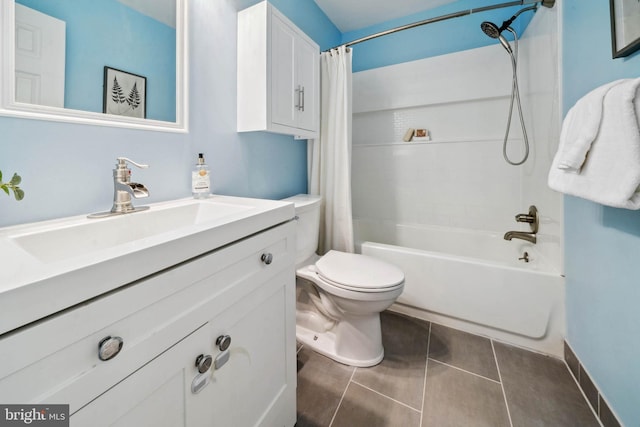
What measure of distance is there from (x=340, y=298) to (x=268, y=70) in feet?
3.85

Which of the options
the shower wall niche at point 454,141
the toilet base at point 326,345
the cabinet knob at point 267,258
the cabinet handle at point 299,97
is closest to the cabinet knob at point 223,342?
the cabinet knob at point 267,258

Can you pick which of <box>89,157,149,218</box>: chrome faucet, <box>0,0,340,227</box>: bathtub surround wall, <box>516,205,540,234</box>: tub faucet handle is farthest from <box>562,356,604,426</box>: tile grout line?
<box>89,157,149,218</box>: chrome faucet

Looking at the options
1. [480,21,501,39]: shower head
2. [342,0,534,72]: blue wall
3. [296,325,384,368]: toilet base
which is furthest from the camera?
[342,0,534,72]: blue wall

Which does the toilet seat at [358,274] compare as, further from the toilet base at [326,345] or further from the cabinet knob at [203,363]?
the cabinet knob at [203,363]

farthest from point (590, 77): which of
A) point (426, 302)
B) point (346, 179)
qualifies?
point (426, 302)

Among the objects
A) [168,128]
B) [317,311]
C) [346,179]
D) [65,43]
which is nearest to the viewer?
[65,43]

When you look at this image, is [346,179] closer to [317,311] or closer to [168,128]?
[317,311]

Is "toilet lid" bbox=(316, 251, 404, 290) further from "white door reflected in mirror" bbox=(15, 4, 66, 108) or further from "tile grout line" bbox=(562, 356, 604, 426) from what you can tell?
"white door reflected in mirror" bbox=(15, 4, 66, 108)

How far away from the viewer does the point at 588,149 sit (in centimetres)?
87

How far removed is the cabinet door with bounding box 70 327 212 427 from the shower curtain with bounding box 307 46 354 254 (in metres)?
1.35

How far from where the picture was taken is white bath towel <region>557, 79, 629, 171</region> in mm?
828

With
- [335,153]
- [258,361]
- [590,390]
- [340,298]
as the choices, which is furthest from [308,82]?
[590,390]

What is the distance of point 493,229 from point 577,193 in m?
1.28

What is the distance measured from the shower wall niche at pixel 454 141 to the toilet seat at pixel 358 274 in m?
0.97
